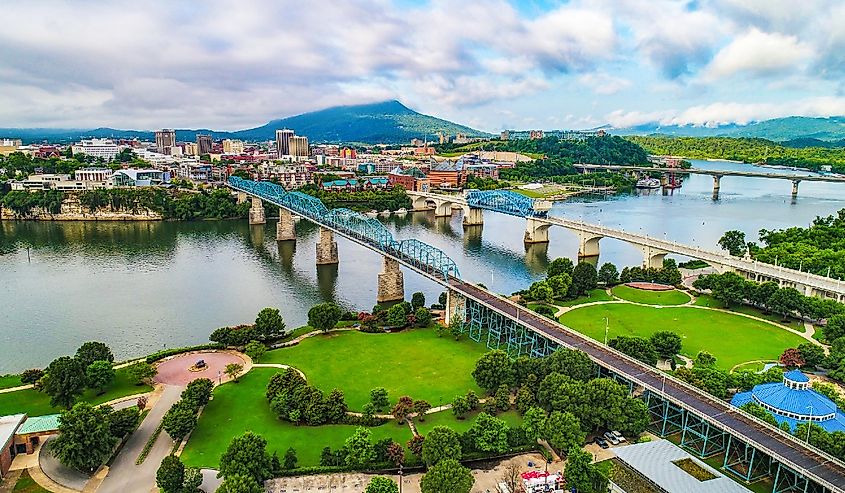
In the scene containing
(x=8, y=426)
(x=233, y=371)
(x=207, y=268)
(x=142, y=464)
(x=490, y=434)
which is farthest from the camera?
(x=207, y=268)

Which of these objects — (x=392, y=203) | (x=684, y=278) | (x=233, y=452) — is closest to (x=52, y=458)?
(x=233, y=452)

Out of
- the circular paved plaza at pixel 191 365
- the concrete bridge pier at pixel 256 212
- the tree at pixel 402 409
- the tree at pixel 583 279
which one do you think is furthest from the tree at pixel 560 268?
the concrete bridge pier at pixel 256 212

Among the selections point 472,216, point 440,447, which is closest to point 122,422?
point 440,447

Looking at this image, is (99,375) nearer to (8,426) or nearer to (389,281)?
(8,426)

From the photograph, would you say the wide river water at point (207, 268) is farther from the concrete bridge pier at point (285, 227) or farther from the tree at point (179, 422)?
the tree at point (179, 422)

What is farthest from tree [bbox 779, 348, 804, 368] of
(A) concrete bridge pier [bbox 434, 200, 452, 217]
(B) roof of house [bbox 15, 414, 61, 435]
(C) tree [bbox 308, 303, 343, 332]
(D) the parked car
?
(A) concrete bridge pier [bbox 434, 200, 452, 217]

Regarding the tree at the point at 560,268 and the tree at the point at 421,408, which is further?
the tree at the point at 560,268

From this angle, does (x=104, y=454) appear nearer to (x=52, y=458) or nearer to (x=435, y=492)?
(x=52, y=458)
